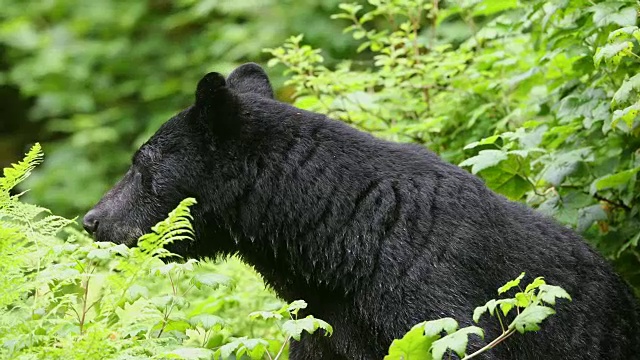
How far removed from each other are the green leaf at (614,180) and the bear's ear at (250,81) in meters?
1.61

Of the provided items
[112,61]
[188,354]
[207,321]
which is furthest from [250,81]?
[112,61]

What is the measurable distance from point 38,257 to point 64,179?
6.93 metres

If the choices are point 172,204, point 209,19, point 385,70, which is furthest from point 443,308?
point 209,19

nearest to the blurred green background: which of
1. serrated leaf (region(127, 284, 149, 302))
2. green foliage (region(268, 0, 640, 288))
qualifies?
green foliage (region(268, 0, 640, 288))

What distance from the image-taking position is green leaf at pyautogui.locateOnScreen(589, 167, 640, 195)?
415 centimetres

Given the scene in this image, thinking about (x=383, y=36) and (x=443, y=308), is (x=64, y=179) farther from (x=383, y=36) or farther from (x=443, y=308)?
(x=443, y=308)

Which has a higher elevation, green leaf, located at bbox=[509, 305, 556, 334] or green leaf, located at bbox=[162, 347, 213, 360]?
green leaf, located at bbox=[162, 347, 213, 360]

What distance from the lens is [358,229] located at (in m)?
3.62

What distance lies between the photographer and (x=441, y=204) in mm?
3617

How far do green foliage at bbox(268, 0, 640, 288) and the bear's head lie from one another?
1077mm

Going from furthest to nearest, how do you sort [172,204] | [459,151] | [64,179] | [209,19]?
[209,19] < [64,179] < [459,151] < [172,204]

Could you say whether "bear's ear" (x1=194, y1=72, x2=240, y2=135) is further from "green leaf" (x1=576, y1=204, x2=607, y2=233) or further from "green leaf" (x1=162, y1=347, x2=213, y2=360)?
"green leaf" (x1=576, y1=204, x2=607, y2=233)

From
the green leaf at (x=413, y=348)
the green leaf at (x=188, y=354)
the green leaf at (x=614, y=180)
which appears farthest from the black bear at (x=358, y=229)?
the green leaf at (x=188, y=354)

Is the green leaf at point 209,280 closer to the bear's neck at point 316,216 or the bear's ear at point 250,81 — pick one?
the bear's neck at point 316,216
